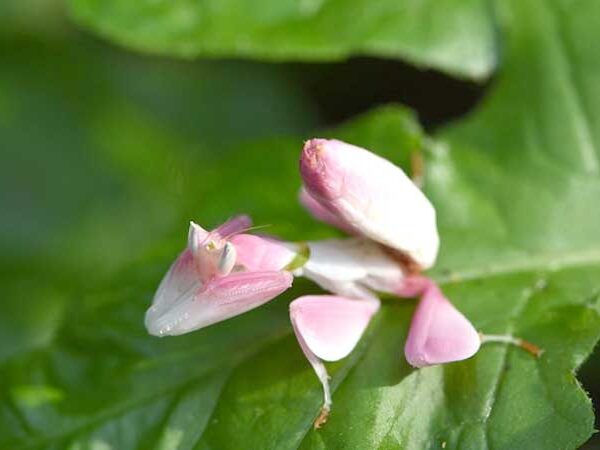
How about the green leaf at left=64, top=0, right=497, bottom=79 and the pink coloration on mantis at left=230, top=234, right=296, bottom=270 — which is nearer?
the pink coloration on mantis at left=230, top=234, right=296, bottom=270

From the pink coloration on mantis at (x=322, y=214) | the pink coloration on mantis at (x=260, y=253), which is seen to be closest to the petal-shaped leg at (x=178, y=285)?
the pink coloration on mantis at (x=260, y=253)

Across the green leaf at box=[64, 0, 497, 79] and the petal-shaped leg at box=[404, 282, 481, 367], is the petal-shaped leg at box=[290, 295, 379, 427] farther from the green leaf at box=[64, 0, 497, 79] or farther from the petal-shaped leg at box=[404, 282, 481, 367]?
the green leaf at box=[64, 0, 497, 79]

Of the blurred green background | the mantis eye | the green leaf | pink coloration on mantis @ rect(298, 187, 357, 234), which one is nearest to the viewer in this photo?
the mantis eye

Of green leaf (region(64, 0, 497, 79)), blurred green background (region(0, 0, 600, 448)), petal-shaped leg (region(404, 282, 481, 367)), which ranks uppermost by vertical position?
green leaf (region(64, 0, 497, 79))

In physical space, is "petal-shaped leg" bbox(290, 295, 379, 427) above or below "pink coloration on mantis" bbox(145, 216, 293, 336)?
below

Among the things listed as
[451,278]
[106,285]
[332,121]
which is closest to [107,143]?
[332,121]

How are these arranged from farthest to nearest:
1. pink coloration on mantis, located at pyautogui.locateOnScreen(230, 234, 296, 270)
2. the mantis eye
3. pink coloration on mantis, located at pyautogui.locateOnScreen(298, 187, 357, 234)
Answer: pink coloration on mantis, located at pyautogui.locateOnScreen(298, 187, 357, 234), pink coloration on mantis, located at pyautogui.locateOnScreen(230, 234, 296, 270), the mantis eye

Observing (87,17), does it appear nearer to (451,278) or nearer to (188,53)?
(188,53)

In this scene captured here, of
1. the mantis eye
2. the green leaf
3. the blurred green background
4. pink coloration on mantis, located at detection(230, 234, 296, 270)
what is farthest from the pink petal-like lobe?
the blurred green background
